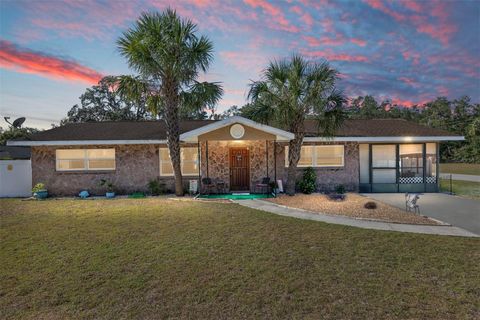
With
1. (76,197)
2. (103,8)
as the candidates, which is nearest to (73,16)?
(103,8)

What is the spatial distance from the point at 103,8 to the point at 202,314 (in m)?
14.1

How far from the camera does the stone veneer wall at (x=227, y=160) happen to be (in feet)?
45.4

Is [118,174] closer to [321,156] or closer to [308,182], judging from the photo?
[308,182]

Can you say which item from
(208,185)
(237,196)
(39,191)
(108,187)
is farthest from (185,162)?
(39,191)

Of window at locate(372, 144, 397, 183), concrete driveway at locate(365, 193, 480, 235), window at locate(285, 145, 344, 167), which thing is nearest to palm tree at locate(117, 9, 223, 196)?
window at locate(285, 145, 344, 167)

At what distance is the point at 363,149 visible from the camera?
14.3 meters

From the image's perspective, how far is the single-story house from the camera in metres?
13.8

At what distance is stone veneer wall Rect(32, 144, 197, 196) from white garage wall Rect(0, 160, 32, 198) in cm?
73

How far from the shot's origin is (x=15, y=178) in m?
14.0

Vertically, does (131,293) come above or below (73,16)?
below

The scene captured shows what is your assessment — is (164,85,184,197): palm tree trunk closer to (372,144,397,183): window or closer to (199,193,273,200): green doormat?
(199,193,273,200): green doormat

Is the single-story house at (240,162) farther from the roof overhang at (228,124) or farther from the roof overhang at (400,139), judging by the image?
the roof overhang at (228,124)

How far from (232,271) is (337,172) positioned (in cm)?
1105

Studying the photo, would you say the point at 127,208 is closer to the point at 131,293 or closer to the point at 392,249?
the point at 131,293
